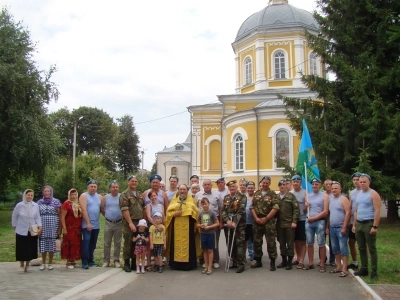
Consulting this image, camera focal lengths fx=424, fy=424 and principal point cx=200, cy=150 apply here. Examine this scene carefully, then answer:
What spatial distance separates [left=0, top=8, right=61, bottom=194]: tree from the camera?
18.8 m

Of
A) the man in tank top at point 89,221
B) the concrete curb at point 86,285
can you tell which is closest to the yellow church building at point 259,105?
the man in tank top at point 89,221

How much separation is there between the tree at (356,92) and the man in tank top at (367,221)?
843cm

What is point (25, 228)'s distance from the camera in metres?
8.24

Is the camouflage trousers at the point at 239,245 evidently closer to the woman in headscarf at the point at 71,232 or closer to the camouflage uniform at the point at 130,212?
the camouflage uniform at the point at 130,212

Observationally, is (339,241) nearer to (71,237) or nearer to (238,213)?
(238,213)

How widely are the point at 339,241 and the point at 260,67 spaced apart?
26947 millimetres

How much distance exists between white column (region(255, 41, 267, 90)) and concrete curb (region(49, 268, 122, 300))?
88.2 ft

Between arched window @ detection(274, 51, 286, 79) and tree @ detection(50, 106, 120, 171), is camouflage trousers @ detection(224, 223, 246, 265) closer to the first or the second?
arched window @ detection(274, 51, 286, 79)

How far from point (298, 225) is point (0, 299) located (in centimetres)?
551

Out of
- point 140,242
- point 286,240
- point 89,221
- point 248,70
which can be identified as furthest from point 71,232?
point 248,70

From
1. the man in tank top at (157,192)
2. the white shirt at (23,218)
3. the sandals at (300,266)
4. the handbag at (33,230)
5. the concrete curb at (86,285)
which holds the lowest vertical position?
the concrete curb at (86,285)

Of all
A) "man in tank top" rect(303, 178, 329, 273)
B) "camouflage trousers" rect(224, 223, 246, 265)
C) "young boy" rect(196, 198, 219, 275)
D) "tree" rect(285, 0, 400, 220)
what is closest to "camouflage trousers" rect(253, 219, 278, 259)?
"camouflage trousers" rect(224, 223, 246, 265)

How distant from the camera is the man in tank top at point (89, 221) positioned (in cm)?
861

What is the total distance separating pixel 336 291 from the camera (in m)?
6.62
